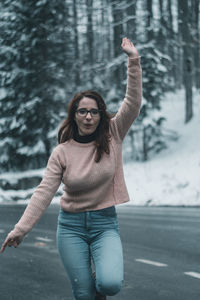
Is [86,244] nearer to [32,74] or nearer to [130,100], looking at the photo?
[130,100]

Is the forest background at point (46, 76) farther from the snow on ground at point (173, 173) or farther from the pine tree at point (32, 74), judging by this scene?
the snow on ground at point (173, 173)

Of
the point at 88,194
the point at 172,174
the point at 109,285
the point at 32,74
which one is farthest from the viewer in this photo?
the point at 32,74

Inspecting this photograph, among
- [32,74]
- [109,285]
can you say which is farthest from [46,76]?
[109,285]

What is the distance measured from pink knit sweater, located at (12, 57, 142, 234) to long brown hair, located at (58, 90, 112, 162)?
56 mm

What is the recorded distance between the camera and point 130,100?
4461 mm

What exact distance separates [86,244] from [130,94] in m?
1.16

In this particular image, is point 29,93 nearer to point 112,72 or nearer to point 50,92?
point 50,92

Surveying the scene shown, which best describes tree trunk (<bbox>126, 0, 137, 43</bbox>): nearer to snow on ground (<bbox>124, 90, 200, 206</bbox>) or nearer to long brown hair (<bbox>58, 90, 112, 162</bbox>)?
snow on ground (<bbox>124, 90, 200, 206</bbox>)

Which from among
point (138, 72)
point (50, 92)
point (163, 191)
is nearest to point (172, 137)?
point (50, 92)

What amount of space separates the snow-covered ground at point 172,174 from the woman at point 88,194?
12.8 meters

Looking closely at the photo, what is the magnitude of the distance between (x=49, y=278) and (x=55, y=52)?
22.8 meters

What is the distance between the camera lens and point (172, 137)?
28156mm

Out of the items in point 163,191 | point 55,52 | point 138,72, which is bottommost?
point 163,191

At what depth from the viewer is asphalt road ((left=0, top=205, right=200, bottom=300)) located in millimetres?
6539
